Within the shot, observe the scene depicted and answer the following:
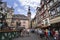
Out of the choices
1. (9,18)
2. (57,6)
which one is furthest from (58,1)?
(9,18)

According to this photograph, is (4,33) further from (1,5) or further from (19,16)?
(19,16)

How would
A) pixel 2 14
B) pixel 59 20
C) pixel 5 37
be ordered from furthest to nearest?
1. pixel 2 14
2. pixel 59 20
3. pixel 5 37

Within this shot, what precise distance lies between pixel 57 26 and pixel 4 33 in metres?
14.4

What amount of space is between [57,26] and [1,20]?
28778 millimetres

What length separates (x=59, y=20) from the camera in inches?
1057

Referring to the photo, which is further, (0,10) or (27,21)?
(27,21)

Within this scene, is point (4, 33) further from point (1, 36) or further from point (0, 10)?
point (0, 10)

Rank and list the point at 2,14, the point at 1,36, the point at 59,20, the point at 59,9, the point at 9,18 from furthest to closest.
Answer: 1. the point at 9,18
2. the point at 2,14
3. the point at 59,9
4. the point at 59,20
5. the point at 1,36

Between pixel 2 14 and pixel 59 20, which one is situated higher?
pixel 2 14

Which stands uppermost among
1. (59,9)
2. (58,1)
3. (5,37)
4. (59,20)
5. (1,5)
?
(1,5)

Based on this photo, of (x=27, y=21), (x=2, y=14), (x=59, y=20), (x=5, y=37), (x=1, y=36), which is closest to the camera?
(x=1, y=36)

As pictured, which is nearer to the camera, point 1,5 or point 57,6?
point 57,6

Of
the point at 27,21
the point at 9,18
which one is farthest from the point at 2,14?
the point at 27,21

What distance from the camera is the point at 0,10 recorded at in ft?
174
